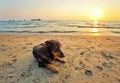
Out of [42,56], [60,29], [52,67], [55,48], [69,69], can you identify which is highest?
[55,48]

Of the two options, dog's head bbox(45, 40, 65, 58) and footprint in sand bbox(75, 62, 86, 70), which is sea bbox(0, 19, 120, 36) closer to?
footprint in sand bbox(75, 62, 86, 70)

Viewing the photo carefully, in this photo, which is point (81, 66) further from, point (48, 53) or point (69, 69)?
point (48, 53)

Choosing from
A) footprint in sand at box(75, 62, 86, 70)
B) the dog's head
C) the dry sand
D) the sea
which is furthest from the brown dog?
the sea

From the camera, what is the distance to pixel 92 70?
455 centimetres

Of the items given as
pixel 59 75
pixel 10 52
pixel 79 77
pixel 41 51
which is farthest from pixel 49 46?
pixel 10 52

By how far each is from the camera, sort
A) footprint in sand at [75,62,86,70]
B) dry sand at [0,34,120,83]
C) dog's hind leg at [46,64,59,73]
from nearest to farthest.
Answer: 1. dry sand at [0,34,120,83]
2. dog's hind leg at [46,64,59,73]
3. footprint in sand at [75,62,86,70]

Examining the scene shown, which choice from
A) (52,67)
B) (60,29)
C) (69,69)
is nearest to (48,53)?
(52,67)

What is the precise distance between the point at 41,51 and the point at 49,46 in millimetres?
268

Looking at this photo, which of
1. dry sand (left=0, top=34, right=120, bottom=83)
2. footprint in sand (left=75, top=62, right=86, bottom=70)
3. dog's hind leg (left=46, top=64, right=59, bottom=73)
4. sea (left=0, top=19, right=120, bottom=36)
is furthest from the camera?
sea (left=0, top=19, right=120, bottom=36)

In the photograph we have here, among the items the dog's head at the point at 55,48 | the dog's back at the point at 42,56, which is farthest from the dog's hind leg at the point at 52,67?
the dog's head at the point at 55,48

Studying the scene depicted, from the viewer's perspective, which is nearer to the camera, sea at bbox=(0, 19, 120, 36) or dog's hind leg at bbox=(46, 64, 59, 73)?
dog's hind leg at bbox=(46, 64, 59, 73)

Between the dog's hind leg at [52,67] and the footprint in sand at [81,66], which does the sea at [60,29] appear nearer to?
the footprint in sand at [81,66]

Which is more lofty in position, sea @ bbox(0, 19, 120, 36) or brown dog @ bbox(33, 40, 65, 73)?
brown dog @ bbox(33, 40, 65, 73)

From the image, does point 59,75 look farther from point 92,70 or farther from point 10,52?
point 10,52
